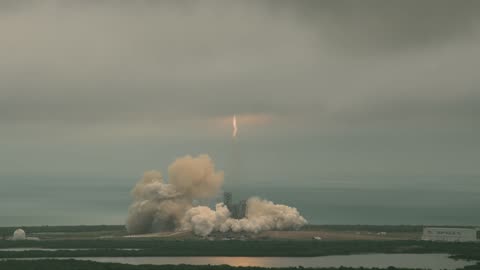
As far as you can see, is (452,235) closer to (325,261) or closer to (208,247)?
(208,247)

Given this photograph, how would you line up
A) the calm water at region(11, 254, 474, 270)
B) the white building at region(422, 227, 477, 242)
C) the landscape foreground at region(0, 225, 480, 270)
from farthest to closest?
the white building at region(422, 227, 477, 242) → the landscape foreground at region(0, 225, 480, 270) → the calm water at region(11, 254, 474, 270)

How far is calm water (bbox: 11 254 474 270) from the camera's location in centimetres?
14075

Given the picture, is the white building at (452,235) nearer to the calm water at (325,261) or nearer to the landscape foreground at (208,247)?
the landscape foreground at (208,247)

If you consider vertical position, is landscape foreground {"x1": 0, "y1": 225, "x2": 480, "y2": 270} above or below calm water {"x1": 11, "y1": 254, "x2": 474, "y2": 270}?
above

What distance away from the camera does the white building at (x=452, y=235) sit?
634 feet

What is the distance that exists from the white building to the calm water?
1378 inches

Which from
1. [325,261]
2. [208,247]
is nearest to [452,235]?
[208,247]

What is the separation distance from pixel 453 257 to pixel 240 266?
40705mm

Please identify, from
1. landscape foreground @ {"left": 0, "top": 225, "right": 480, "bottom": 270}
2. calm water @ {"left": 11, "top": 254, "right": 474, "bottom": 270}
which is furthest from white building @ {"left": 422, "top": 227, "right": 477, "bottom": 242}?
calm water @ {"left": 11, "top": 254, "right": 474, "bottom": 270}

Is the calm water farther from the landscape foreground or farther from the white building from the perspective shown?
the white building

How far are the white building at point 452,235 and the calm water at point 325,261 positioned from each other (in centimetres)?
3501

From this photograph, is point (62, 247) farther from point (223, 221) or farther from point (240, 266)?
point (240, 266)

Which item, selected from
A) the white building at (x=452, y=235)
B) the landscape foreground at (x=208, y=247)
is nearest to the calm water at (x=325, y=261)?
the landscape foreground at (x=208, y=247)

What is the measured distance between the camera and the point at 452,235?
194 m
